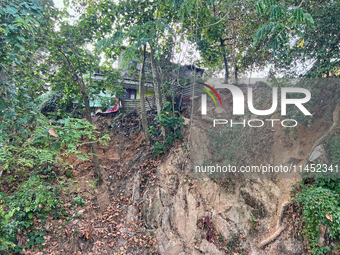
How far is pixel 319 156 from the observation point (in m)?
5.68

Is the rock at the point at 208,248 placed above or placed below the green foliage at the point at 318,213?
below

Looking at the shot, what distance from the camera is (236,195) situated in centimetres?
642

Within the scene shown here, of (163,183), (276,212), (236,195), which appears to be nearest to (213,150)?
(236,195)

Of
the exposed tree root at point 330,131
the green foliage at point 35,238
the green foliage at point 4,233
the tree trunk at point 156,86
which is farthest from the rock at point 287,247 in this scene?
the green foliage at point 4,233

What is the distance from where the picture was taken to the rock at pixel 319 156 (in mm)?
5565

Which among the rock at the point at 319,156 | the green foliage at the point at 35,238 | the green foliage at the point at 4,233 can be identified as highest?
the rock at the point at 319,156

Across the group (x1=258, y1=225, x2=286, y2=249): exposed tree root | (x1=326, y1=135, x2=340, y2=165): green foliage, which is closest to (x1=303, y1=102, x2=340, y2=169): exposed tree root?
(x1=326, y1=135, x2=340, y2=165): green foliage

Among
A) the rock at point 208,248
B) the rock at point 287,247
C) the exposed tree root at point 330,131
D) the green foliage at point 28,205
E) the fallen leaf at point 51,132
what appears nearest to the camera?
the fallen leaf at point 51,132

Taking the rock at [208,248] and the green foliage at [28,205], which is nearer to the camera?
the green foliage at [28,205]

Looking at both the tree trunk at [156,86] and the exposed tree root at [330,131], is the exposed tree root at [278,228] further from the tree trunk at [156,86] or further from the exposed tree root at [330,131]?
the tree trunk at [156,86]

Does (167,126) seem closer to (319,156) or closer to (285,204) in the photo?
(285,204)

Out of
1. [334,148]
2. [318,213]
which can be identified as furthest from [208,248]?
[334,148]

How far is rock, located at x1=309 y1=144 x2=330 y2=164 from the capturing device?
219 inches

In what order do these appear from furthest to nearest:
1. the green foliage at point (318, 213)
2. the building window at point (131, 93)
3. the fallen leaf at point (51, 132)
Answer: the building window at point (131, 93) < the green foliage at point (318, 213) < the fallen leaf at point (51, 132)
